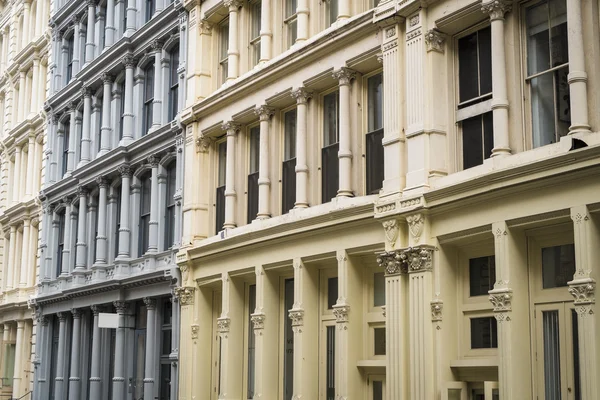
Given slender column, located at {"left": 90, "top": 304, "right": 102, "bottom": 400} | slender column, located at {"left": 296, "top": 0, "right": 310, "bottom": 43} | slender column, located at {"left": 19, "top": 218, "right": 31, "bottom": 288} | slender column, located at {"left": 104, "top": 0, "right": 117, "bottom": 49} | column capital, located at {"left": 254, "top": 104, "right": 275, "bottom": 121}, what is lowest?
slender column, located at {"left": 90, "top": 304, "right": 102, "bottom": 400}

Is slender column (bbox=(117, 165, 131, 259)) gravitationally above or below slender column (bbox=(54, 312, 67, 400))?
above

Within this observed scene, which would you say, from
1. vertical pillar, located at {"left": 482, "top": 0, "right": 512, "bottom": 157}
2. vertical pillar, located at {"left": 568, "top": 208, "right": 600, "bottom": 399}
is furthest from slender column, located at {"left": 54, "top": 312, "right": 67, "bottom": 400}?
vertical pillar, located at {"left": 568, "top": 208, "right": 600, "bottom": 399}

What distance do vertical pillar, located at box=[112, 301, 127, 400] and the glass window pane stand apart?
53.7 ft

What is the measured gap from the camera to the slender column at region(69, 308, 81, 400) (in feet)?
109

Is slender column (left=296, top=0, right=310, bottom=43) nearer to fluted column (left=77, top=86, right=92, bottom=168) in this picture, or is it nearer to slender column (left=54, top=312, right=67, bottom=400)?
fluted column (left=77, top=86, right=92, bottom=168)

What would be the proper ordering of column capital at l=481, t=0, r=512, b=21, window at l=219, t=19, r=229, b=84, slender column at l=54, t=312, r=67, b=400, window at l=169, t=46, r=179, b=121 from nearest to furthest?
column capital at l=481, t=0, r=512, b=21 → window at l=219, t=19, r=229, b=84 → window at l=169, t=46, r=179, b=121 → slender column at l=54, t=312, r=67, b=400

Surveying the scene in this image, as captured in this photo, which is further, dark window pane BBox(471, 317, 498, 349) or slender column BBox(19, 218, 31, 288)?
slender column BBox(19, 218, 31, 288)

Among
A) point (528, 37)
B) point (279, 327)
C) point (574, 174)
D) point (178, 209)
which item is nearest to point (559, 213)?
point (574, 174)

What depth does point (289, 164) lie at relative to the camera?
24.0 meters

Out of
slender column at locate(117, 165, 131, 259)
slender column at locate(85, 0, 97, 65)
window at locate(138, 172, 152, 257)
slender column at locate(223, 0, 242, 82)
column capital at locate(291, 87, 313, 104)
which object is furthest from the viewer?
slender column at locate(85, 0, 97, 65)

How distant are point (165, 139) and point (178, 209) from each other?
253 centimetres

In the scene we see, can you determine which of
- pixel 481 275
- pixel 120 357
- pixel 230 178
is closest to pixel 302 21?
pixel 230 178

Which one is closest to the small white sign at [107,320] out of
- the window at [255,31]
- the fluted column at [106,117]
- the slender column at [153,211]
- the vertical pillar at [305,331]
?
the slender column at [153,211]

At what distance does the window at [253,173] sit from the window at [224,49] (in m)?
2.40
